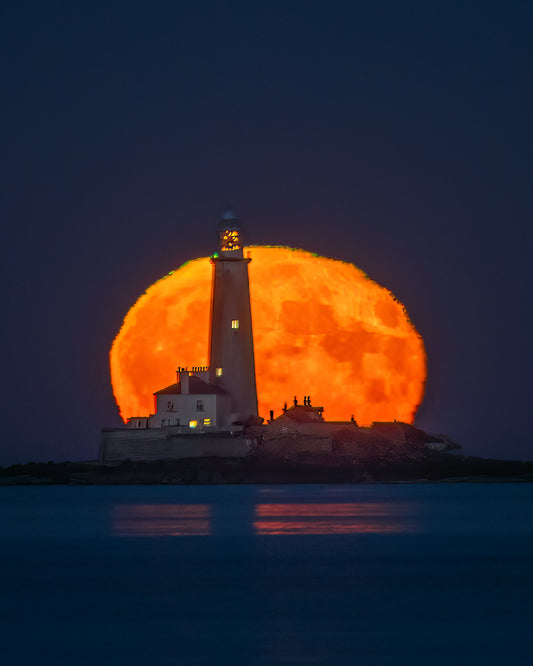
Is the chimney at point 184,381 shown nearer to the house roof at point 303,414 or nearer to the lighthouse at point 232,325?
the lighthouse at point 232,325

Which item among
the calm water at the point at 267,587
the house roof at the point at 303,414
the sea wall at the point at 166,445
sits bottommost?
the calm water at the point at 267,587

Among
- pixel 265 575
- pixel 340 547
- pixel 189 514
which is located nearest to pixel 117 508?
pixel 189 514

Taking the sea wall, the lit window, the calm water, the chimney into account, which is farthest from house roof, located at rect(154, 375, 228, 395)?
the calm water

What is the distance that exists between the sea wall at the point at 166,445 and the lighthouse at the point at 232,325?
1.95 m

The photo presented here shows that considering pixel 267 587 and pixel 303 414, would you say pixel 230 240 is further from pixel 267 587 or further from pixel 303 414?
pixel 267 587

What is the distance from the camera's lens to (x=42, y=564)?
42688 millimetres

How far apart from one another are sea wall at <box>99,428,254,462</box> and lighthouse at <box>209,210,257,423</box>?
1.95 m

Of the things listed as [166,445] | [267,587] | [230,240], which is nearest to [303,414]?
[166,445]

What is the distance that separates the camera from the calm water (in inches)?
1049

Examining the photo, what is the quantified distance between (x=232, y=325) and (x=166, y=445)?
9521mm

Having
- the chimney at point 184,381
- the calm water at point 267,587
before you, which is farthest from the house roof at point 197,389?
the calm water at point 267,587

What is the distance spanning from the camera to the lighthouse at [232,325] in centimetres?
8406

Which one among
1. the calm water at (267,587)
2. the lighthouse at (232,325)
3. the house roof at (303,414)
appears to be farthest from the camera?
the house roof at (303,414)

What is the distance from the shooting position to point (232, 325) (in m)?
83.9
